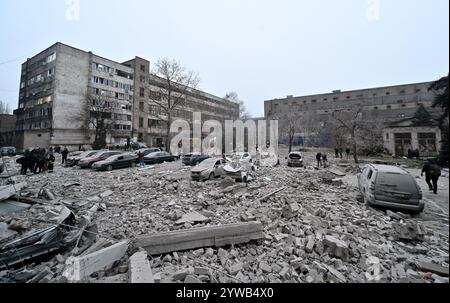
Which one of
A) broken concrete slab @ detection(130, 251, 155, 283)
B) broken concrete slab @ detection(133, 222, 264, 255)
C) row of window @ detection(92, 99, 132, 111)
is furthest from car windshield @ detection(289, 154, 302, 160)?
row of window @ detection(92, 99, 132, 111)

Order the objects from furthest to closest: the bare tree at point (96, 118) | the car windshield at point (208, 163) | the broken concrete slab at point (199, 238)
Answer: the bare tree at point (96, 118)
the car windshield at point (208, 163)
the broken concrete slab at point (199, 238)

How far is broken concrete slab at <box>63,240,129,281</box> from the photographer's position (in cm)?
262

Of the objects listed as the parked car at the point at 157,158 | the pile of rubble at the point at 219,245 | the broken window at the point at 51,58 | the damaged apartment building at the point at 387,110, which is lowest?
the pile of rubble at the point at 219,245

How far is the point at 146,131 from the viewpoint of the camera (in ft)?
154

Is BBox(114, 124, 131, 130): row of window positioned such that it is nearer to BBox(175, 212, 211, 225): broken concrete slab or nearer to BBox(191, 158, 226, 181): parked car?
BBox(191, 158, 226, 181): parked car

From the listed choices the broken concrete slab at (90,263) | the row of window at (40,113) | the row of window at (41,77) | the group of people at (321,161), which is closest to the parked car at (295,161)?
the group of people at (321,161)

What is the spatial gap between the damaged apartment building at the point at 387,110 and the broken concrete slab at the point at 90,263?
496 centimetres

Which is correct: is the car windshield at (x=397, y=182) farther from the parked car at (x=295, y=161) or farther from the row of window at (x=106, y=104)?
the row of window at (x=106, y=104)

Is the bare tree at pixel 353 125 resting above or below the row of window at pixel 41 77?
below

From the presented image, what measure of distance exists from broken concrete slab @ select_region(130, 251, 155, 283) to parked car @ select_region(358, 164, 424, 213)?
5.75 m

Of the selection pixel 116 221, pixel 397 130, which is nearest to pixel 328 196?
pixel 397 130

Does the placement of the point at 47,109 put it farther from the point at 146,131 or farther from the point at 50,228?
the point at 50,228

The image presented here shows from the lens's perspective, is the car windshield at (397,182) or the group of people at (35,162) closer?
the car windshield at (397,182)

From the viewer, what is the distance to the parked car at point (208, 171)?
10.4 meters
